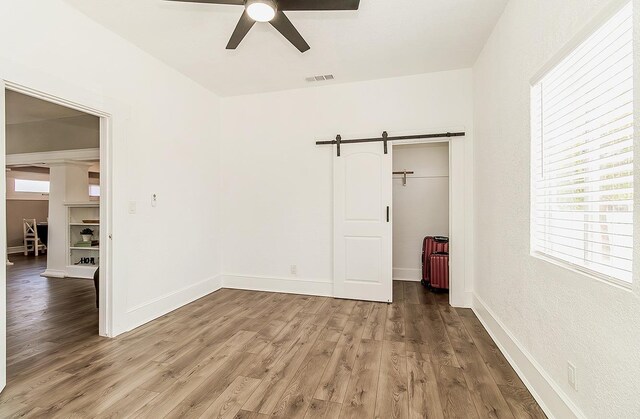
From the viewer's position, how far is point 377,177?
376cm

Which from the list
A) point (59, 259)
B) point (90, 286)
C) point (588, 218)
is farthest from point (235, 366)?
point (59, 259)

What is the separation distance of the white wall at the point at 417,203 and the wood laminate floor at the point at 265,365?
138 cm

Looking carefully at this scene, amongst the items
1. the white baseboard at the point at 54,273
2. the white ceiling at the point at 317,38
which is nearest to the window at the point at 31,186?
the white baseboard at the point at 54,273

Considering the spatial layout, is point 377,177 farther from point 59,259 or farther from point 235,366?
point 59,259

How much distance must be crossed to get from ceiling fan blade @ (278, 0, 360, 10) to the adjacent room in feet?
0.12

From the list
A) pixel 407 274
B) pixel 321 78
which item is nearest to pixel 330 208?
pixel 321 78

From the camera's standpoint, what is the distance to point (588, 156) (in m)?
1.49

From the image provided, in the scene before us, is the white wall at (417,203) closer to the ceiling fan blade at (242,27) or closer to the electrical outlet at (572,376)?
the ceiling fan blade at (242,27)

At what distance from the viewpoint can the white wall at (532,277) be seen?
122 cm

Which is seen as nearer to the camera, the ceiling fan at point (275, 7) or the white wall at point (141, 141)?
the ceiling fan at point (275, 7)

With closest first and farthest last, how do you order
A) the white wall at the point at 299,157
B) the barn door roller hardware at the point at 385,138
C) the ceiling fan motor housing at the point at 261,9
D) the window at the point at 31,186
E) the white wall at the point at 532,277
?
the white wall at the point at 532,277 → the ceiling fan motor housing at the point at 261,9 → the barn door roller hardware at the point at 385,138 → the white wall at the point at 299,157 → the window at the point at 31,186

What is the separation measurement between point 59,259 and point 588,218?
728 cm

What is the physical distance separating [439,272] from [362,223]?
1.38 metres

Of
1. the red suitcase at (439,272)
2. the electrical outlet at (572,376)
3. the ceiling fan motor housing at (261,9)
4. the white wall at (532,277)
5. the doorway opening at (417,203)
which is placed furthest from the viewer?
the doorway opening at (417,203)
